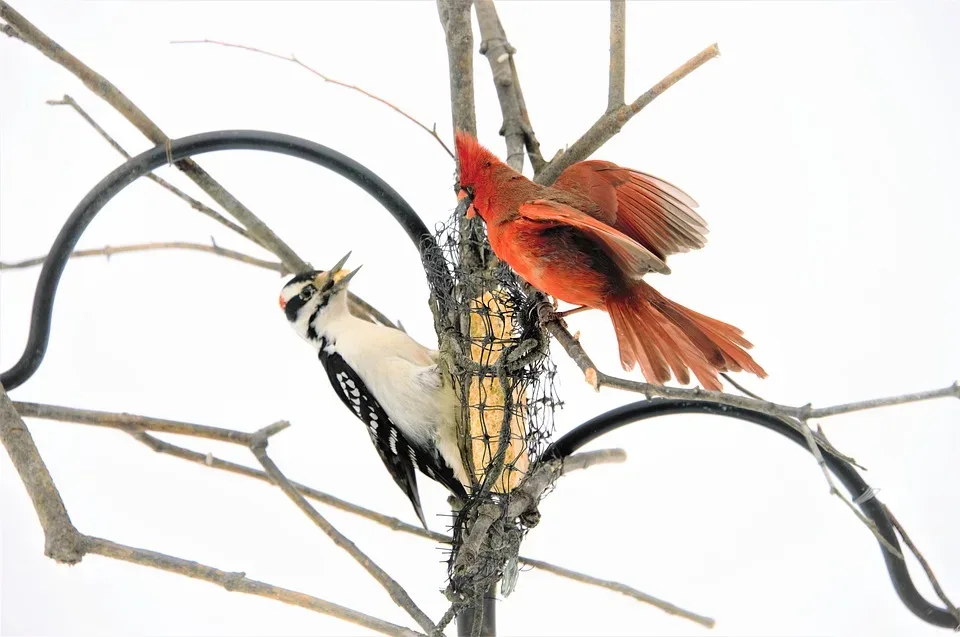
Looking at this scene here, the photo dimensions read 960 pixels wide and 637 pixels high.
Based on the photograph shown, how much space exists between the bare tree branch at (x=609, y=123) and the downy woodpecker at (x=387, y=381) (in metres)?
0.53

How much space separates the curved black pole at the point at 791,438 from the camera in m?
1.68

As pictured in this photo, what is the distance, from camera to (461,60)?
1745 mm

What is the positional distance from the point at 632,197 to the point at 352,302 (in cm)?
96

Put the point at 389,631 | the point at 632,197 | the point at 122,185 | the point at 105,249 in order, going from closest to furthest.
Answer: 1. the point at 389,631
2. the point at 632,197
3. the point at 122,185
4. the point at 105,249

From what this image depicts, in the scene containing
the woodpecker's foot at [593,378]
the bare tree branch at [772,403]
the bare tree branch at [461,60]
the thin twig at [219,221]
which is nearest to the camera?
the bare tree branch at [772,403]

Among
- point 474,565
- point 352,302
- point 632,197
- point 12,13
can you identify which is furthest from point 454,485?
point 12,13

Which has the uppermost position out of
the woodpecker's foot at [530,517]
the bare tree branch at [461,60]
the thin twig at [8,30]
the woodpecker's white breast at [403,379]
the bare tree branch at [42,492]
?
the bare tree branch at [461,60]

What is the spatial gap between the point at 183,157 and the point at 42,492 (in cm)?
68

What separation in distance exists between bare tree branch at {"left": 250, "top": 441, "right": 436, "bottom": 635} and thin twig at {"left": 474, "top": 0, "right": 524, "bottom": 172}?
79 centimetres

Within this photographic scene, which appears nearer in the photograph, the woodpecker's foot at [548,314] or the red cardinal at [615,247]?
the red cardinal at [615,247]

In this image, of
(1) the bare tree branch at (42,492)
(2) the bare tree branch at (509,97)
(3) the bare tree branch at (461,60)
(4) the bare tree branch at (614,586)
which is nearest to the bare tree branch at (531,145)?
(2) the bare tree branch at (509,97)

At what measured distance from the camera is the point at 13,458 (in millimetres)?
1467

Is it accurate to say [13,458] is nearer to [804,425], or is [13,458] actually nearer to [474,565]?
[474,565]

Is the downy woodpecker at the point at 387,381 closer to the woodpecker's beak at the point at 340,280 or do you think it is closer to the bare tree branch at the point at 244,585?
the woodpecker's beak at the point at 340,280
